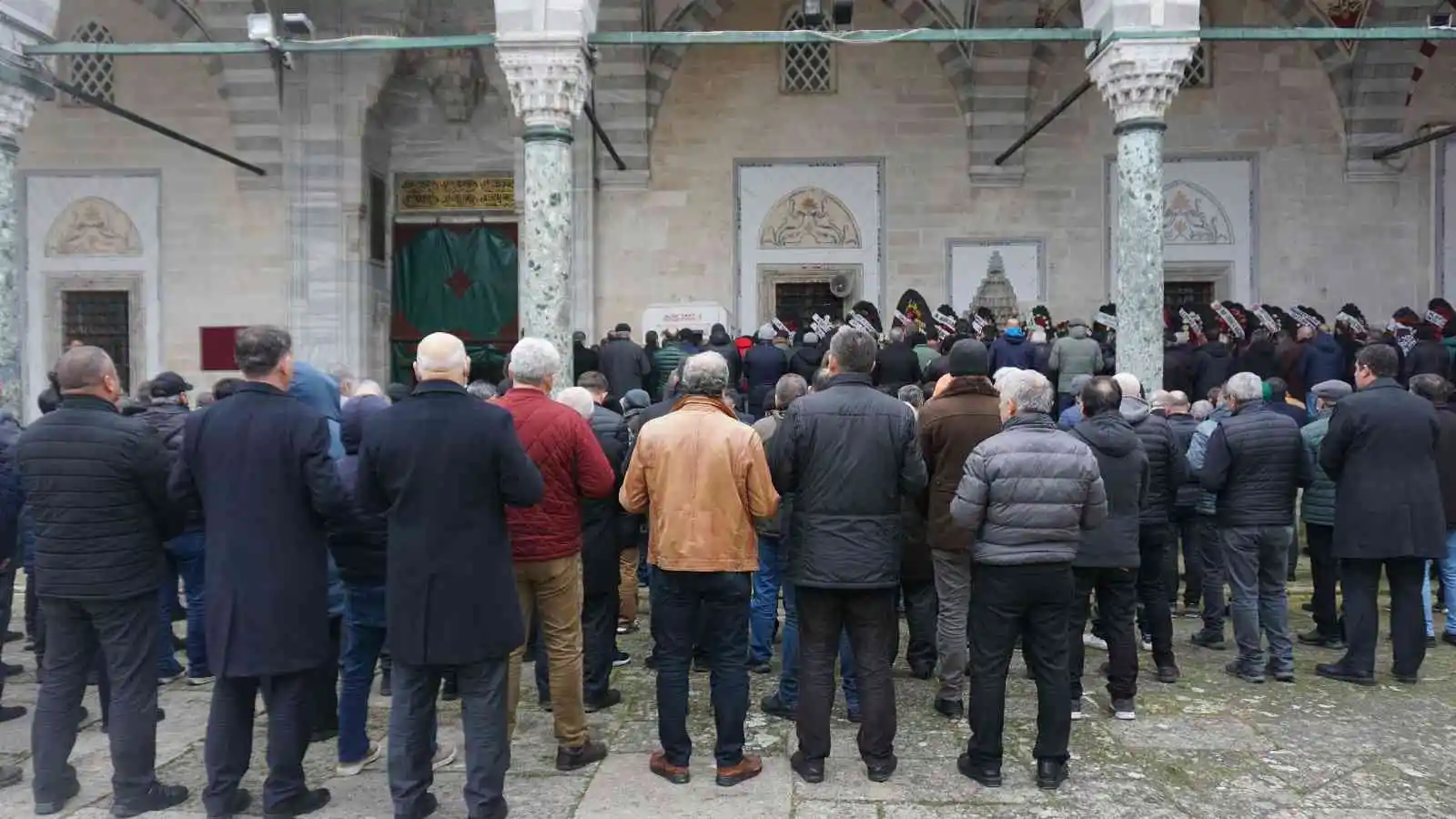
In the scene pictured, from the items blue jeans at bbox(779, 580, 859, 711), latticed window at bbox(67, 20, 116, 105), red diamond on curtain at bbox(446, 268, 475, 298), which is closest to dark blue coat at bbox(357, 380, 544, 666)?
blue jeans at bbox(779, 580, 859, 711)

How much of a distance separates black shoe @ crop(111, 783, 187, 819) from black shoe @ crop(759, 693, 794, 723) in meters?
2.43

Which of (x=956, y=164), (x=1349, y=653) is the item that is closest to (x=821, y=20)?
(x=956, y=164)

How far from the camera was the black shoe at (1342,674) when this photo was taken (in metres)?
5.50

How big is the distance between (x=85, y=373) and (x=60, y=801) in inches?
61.5

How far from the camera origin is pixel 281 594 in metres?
3.65

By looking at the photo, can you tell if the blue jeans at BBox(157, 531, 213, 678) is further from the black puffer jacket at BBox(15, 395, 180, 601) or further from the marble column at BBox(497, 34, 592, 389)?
the marble column at BBox(497, 34, 592, 389)

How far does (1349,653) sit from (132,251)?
13679mm

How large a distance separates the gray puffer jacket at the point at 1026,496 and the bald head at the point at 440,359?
6.34 feet

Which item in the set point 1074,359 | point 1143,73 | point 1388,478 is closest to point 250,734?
point 1388,478

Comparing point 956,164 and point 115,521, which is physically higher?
point 956,164

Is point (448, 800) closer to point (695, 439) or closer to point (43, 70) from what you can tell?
point (695, 439)

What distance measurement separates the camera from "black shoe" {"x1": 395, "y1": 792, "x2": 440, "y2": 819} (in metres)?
3.63

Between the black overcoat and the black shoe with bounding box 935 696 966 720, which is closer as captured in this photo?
the black shoe with bounding box 935 696 966 720

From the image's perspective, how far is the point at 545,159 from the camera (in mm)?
8625
